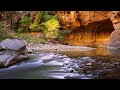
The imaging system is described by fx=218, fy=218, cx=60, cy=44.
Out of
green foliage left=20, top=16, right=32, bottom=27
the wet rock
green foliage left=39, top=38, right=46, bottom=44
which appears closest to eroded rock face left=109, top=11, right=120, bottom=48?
the wet rock

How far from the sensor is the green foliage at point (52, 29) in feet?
69.8

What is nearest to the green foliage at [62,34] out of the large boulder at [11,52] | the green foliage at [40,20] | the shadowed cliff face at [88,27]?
the shadowed cliff face at [88,27]

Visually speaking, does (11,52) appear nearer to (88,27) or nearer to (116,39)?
(116,39)

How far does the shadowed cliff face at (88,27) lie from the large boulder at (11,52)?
11.8 metres

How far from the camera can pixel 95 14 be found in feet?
73.8

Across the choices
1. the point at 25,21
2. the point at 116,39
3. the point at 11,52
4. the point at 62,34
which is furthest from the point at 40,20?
the point at 11,52

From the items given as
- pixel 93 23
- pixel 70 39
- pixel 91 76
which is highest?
pixel 93 23

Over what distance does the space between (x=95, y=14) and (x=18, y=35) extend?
26.6 feet

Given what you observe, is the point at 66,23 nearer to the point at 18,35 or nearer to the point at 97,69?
A: the point at 18,35

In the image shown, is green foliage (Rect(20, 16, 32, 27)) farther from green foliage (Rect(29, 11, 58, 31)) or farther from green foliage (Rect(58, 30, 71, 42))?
green foliage (Rect(58, 30, 71, 42))

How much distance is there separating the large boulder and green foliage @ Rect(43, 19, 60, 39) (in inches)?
385

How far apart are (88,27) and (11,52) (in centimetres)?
1500

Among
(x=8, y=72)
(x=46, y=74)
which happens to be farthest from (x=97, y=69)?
(x=8, y=72)
